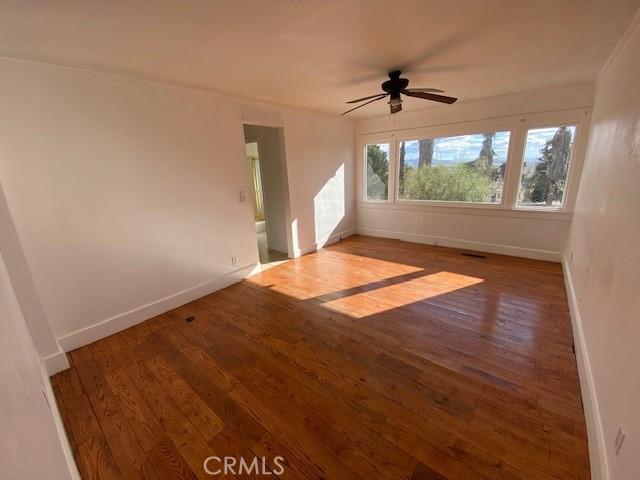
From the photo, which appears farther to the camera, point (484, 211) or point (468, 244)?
point (468, 244)

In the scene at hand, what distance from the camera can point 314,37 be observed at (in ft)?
6.44

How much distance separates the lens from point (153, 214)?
2.78m

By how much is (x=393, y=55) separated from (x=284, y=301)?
2.69 meters

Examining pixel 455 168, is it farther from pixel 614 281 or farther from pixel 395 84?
pixel 614 281

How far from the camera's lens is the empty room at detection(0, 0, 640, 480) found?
142cm

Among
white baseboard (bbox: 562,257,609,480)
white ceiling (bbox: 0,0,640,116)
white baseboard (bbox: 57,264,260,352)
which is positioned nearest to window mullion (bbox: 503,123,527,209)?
white ceiling (bbox: 0,0,640,116)

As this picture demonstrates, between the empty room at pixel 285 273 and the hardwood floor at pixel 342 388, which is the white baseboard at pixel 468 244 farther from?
the hardwood floor at pixel 342 388

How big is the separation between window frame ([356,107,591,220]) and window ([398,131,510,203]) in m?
0.10

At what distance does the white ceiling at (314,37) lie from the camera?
1.59 m

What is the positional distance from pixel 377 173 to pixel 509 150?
2278mm

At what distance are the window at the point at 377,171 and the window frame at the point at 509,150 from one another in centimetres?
13

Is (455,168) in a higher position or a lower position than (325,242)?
higher

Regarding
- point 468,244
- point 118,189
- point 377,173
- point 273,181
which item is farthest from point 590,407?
point 377,173

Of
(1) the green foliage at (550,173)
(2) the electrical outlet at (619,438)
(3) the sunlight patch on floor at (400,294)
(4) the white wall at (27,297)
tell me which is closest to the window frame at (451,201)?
(1) the green foliage at (550,173)
